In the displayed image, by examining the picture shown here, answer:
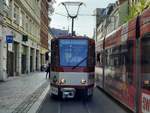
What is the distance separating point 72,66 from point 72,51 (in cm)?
74

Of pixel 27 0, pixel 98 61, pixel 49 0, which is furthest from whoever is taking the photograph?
pixel 49 0

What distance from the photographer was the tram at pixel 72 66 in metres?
19.3

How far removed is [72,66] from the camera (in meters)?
19.4

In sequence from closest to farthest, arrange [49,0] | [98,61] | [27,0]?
[98,61], [27,0], [49,0]

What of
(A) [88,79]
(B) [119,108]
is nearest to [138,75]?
(B) [119,108]

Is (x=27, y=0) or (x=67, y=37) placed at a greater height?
(x=27, y=0)

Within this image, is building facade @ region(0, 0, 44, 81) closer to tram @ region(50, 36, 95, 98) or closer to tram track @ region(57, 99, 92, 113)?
tram @ region(50, 36, 95, 98)

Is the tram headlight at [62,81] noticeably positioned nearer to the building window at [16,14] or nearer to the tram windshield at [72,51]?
the tram windshield at [72,51]

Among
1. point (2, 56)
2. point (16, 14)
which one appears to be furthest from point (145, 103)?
point (16, 14)

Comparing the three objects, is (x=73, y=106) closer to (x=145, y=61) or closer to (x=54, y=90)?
(x=54, y=90)

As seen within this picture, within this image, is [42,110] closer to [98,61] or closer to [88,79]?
[88,79]

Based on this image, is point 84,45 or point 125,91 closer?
point 125,91

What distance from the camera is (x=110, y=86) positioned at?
20.0m

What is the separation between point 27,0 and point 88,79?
114 ft
